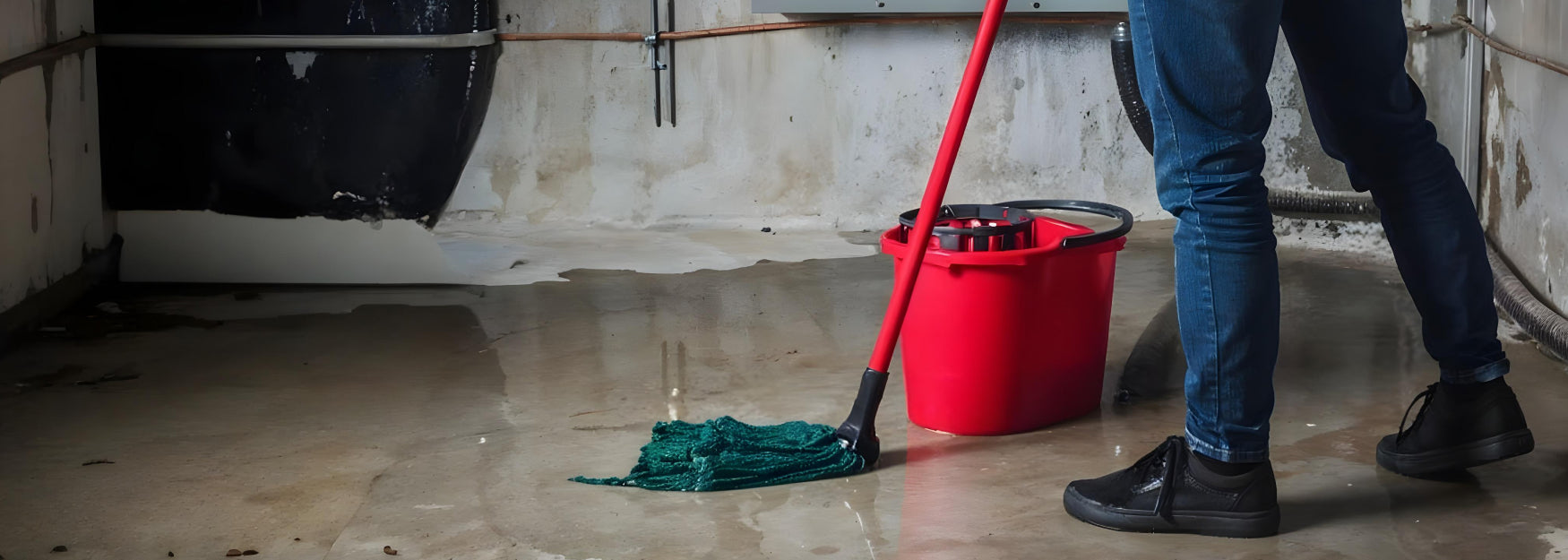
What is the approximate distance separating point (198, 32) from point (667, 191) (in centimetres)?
122

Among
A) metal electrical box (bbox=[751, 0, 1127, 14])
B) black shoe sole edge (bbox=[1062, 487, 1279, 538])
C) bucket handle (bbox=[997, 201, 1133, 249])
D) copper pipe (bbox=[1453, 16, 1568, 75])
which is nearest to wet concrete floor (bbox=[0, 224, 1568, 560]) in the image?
black shoe sole edge (bbox=[1062, 487, 1279, 538])

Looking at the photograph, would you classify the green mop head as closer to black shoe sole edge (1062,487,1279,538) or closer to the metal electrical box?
black shoe sole edge (1062,487,1279,538)

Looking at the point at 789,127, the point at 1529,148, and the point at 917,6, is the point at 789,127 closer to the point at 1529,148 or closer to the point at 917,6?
the point at 917,6

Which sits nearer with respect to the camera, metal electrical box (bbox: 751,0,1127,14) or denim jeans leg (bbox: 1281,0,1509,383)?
denim jeans leg (bbox: 1281,0,1509,383)

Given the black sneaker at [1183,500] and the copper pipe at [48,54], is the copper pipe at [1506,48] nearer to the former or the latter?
the black sneaker at [1183,500]

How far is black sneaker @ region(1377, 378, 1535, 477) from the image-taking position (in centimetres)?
169

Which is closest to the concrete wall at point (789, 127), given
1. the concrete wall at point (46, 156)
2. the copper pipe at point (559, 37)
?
the copper pipe at point (559, 37)

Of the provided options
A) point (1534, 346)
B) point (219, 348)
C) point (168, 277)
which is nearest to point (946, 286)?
point (1534, 346)

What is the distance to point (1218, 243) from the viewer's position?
149 cm

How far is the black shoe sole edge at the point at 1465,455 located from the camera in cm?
169

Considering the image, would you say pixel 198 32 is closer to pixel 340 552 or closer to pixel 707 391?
pixel 707 391

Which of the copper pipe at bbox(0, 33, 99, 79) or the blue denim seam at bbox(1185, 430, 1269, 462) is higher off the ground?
the copper pipe at bbox(0, 33, 99, 79)

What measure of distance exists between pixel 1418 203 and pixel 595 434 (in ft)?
3.85

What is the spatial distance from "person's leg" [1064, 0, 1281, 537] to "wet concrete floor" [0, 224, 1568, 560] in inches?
2.3
